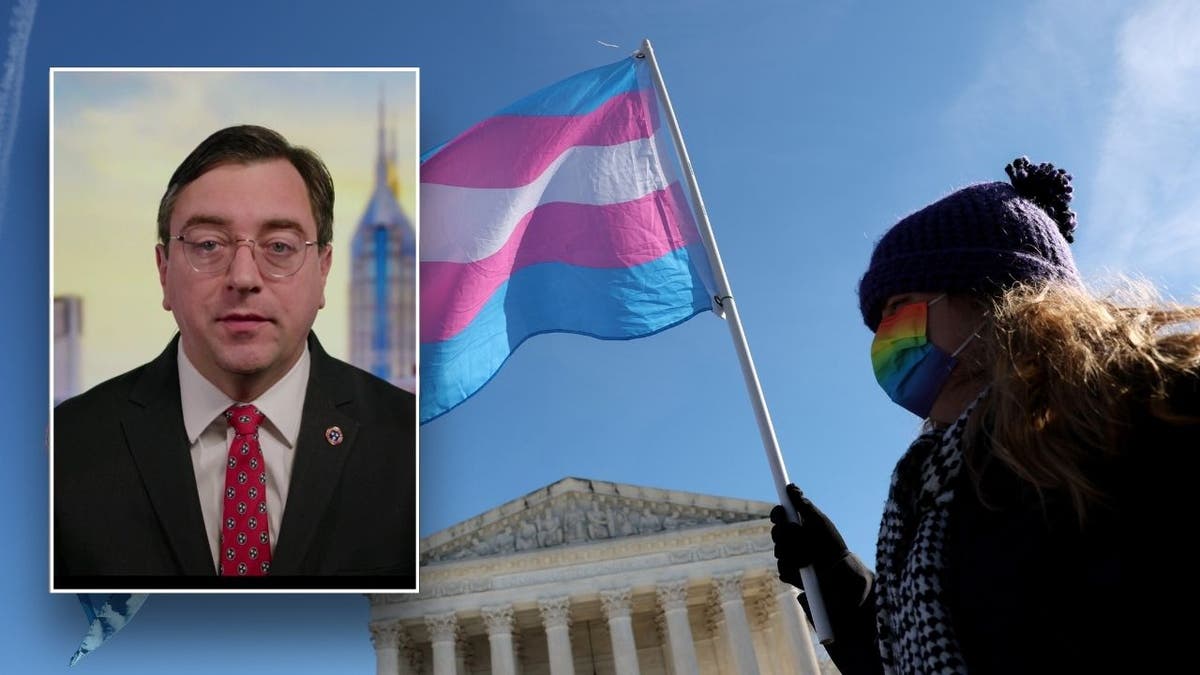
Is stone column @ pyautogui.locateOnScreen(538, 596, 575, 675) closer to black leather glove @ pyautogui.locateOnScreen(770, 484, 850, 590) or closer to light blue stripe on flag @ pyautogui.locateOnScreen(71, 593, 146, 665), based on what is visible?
light blue stripe on flag @ pyautogui.locateOnScreen(71, 593, 146, 665)

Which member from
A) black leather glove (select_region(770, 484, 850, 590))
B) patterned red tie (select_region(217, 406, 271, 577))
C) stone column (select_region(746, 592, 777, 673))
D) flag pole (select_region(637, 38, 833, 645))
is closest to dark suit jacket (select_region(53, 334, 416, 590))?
patterned red tie (select_region(217, 406, 271, 577))

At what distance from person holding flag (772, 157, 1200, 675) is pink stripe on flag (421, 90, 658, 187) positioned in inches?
146

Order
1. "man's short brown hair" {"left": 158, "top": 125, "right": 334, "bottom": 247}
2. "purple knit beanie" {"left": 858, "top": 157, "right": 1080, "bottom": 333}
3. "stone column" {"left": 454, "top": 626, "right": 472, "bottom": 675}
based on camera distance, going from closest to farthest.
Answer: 1. "purple knit beanie" {"left": 858, "top": 157, "right": 1080, "bottom": 333}
2. "man's short brown hair" {"left": 158, "top": 125, "right": 334, "bottom": 247}
3. "stone column" {"left": 454, "top": 626, "right": 472, "bottom": 675}

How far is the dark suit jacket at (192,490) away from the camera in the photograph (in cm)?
867

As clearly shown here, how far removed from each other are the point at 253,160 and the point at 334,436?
9.39 ft

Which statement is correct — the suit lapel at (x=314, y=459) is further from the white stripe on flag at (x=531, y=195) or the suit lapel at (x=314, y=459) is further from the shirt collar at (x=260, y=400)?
the white stripe on flag at (x=531, y=195)

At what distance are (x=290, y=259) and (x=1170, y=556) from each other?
8.69m

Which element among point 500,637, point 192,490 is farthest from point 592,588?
point 192,490

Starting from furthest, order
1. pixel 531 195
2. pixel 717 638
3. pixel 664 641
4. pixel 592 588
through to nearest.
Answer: pixel 717 638
pixel 664 641
pixel 592 588
pixel 531 195

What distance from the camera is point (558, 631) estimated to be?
2608cm

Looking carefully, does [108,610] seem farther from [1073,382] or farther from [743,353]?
[1073,382]

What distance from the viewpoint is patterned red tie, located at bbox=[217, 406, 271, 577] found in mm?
8688

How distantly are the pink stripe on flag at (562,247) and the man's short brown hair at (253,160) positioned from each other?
12.6 ft

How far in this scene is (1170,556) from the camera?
1.45 m
